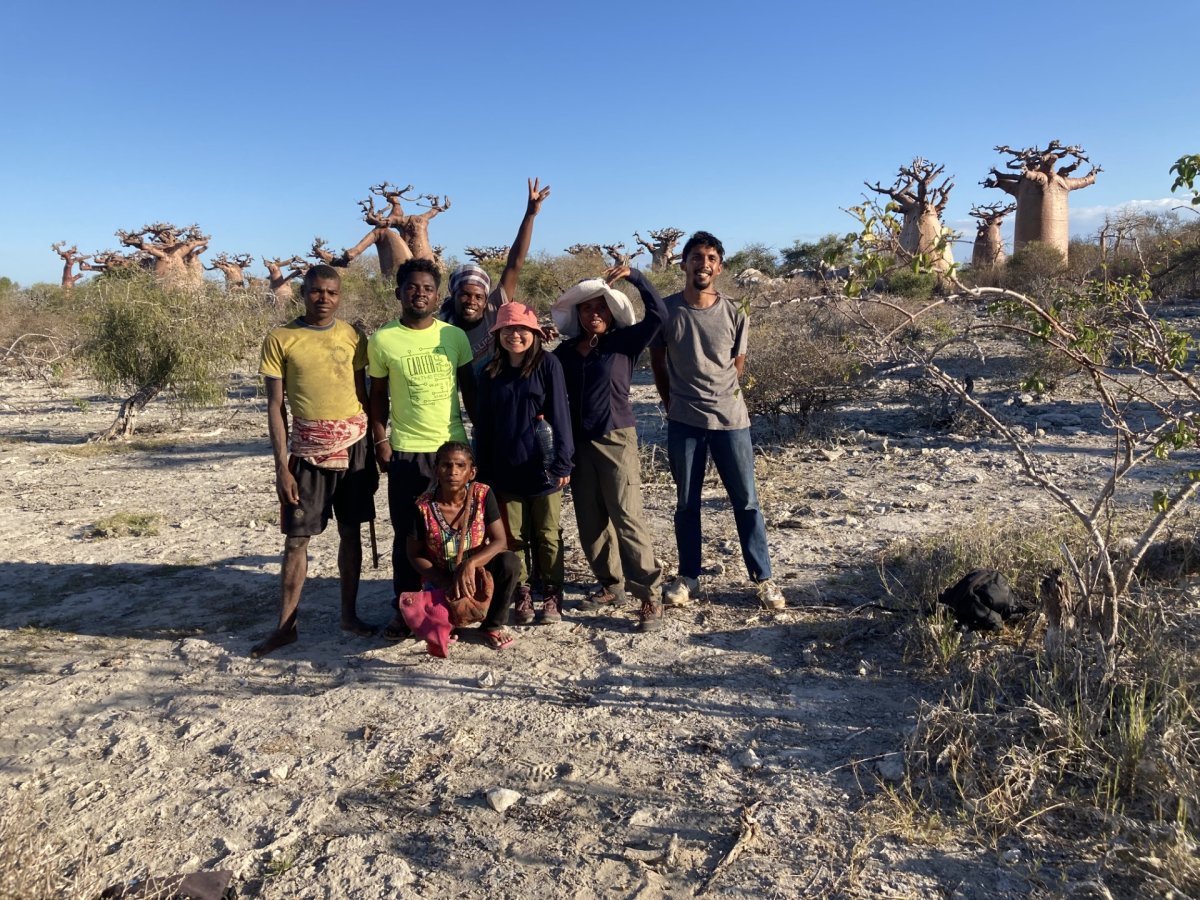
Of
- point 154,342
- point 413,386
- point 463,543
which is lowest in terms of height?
point 463,543

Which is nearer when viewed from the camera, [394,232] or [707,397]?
[707,397]

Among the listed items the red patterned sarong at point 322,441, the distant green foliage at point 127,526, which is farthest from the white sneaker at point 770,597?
the distant green foliage at point 127,526

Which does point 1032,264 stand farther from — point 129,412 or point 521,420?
point 521,420

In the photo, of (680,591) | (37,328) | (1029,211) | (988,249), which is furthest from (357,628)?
(1029,211)

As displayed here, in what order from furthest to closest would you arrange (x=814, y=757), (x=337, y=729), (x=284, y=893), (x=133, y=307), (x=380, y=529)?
(x=133, y=307) → (x=380, y=529) → (x=337, y=729) → (x=814, y=757) → (x=284, y=893)

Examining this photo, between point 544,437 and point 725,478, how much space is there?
0.83m

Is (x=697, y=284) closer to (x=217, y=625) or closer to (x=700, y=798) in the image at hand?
(x=700, y=798)

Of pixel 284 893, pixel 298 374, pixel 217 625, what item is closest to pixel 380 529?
pixel 217 625

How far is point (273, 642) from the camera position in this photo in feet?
11.1

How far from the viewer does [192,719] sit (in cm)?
286

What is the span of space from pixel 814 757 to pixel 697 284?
189 centimetres

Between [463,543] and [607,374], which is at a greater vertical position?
[607,374]

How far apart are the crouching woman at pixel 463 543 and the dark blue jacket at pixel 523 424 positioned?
0.14m

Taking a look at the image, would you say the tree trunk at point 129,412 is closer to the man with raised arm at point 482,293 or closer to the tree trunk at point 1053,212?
the man with raised arm at point 482,293
